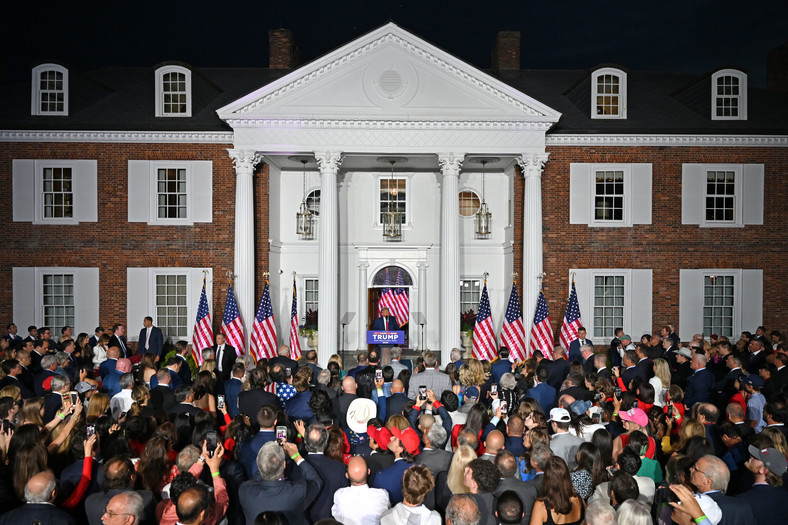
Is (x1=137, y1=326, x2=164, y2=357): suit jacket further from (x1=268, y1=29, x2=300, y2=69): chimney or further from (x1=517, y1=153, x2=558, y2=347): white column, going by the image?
(x1=268, y1=29, x2=300, y2=69): chimney

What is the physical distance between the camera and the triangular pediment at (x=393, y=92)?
19.2 metres

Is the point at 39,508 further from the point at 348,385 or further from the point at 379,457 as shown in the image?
the point at 348,385

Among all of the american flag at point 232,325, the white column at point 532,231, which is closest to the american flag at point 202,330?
the american flag at point 232,325

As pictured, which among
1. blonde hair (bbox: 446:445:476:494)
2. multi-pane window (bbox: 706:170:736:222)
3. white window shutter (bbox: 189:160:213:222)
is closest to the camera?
blonde hair (bbox: 446:445:476:494)

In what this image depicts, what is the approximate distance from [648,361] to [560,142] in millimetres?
10886

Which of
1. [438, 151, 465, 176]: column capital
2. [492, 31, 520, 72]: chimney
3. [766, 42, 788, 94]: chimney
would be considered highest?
[492, 31, 520, 72]: chimney

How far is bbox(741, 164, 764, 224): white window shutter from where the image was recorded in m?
20.9

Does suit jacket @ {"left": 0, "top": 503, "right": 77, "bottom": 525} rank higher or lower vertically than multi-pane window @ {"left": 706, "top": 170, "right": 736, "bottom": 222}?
lower

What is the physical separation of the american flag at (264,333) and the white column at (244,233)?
176 cm

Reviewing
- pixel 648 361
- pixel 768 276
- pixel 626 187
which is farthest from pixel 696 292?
pixel 648 361

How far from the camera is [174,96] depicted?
69.4 feet

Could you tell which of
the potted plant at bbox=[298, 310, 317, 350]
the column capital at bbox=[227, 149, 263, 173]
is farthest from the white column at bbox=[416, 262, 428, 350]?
the column capital at bbox=[227, 149, 263, 173]

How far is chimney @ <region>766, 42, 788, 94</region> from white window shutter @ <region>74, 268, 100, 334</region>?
27116 mm

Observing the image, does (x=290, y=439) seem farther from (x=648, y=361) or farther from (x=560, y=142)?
(x=560, y=142)
